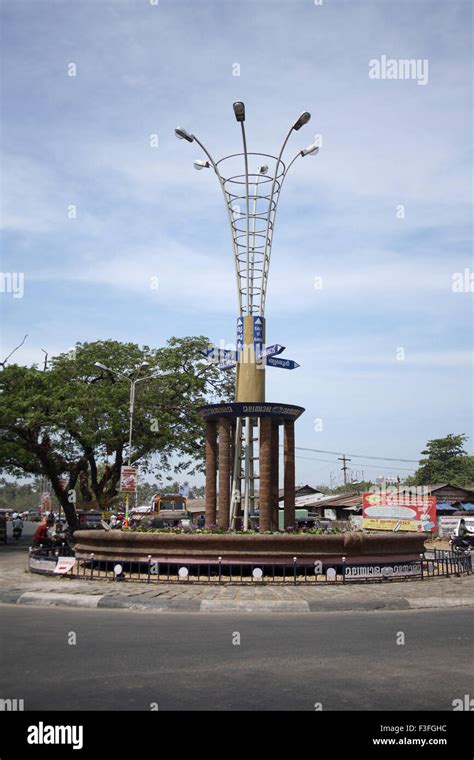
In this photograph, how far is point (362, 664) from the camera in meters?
8.88

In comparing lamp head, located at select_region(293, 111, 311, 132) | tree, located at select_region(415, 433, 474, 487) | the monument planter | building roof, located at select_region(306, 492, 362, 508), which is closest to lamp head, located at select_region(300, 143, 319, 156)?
lamp head, located at select_region(293, 111, 311, 132)

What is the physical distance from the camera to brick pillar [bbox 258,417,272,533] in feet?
75.3

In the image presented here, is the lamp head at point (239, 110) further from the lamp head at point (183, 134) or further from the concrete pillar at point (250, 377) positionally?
the concrete pillar at point (250, 377)

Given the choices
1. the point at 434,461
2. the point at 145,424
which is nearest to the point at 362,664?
Answer: the point at 145,424

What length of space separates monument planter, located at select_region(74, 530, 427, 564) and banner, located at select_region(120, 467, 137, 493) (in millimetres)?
5862

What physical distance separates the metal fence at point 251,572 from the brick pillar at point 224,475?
14.6 feet

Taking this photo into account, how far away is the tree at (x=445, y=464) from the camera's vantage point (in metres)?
81.1

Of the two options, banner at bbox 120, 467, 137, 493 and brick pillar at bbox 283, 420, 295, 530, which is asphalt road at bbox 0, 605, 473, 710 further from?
banner at bbox 120, 467, 137, 493

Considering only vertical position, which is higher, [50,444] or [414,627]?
[50,444]

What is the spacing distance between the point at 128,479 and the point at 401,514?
20.9m

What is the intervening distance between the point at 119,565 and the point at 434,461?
70545 millimetres

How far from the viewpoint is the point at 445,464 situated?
8250 centimetres

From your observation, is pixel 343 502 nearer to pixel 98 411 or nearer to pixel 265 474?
pixel 98 411
